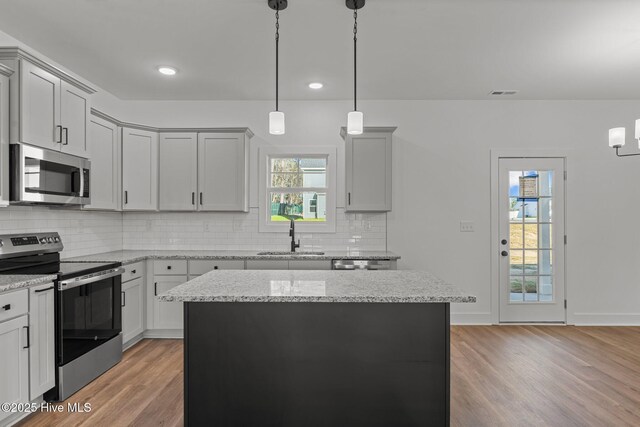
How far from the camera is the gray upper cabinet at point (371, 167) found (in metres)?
4.29

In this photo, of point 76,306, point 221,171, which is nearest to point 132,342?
point 76,306

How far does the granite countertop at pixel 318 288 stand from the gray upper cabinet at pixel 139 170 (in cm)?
224

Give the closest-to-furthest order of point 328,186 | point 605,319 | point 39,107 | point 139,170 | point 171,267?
point 39,107 → point 171,267 → point 139,170 → point 605,319 → point 328,186

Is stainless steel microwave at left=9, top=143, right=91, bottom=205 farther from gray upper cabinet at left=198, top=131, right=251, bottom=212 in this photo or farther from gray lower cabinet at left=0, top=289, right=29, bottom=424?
gray upper cabinet at left=198, top=131, right=251, bottom=212

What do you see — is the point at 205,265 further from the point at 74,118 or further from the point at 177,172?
the point at 74,118

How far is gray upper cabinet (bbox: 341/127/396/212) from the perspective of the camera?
14.1ft

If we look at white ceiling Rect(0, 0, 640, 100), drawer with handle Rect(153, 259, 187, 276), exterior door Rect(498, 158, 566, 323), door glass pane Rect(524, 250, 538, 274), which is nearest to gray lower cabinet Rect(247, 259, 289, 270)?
drawer with handle Rect(153, 259, 187, 276)

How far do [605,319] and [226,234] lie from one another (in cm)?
470

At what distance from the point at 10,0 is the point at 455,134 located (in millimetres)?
4345

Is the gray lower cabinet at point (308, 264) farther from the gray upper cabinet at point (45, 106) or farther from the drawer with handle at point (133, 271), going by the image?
the gray upper cabinet at point (45, 106)

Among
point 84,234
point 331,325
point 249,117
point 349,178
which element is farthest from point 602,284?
point 84,234

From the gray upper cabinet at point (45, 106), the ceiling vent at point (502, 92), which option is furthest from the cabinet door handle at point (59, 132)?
the ceiling vent at point (502, 92)

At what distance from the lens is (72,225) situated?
12.3ft

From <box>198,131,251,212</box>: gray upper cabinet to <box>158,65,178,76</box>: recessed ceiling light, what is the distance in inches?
28.7
